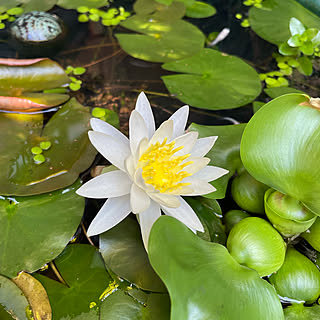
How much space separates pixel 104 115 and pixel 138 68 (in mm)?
362

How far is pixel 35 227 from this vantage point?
1.13m

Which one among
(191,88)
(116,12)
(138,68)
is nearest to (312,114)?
(191,88)

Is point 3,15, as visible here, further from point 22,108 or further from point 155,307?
point 155,307

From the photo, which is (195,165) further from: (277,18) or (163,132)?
(277,18)

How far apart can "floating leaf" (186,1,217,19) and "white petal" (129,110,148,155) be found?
1227 millimetres

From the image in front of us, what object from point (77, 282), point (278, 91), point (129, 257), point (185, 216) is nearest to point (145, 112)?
point (185, 216)

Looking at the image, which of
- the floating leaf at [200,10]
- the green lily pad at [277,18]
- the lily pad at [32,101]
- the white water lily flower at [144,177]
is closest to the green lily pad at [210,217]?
the white water lily flower at [144,177]

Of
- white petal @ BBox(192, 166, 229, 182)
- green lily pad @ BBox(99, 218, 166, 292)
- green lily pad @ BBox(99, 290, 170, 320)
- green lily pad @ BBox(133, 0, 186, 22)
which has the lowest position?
green lily pad @ BBox(99, 290, 170, 320)

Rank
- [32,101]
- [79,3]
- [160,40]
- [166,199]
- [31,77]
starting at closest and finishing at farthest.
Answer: [166,199]
[32,101]
[31,77]
[160,40]
[79,3]

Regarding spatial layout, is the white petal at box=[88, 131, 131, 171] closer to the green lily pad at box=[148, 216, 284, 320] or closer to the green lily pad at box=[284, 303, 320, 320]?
the green lily pad at box=[148, 216, 284, 320]

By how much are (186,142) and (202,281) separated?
39cm

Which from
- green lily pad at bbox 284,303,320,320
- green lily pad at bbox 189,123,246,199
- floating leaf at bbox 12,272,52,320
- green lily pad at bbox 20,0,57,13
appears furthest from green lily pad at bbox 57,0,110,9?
green lily pad at bbox 284,303,320,320

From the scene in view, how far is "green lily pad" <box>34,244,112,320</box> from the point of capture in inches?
39.6

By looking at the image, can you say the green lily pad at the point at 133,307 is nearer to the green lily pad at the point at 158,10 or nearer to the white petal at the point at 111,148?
the white petal at the point at 111,148
